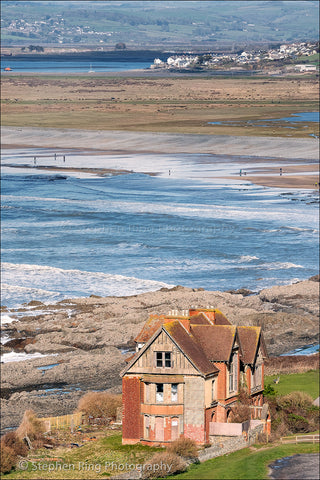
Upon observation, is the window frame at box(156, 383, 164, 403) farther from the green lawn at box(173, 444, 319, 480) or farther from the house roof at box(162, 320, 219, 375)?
the green lawn at box(173, 444, 319, 480)

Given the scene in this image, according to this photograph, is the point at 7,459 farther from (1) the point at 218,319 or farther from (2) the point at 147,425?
(1) the point at 218,319

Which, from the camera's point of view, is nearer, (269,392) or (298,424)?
(298,424)

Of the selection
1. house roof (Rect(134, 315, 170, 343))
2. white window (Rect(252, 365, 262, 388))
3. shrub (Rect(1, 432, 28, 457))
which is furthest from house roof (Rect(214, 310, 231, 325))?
shrub (Rect(1, 432, 28, 457))

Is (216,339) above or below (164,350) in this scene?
above

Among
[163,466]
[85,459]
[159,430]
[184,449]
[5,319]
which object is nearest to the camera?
[163,466]

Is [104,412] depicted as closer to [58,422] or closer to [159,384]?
[58,422]

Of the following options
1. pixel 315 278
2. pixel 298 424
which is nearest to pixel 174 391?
pixel 298 424

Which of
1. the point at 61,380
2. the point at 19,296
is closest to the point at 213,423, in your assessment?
the point at 61,380
